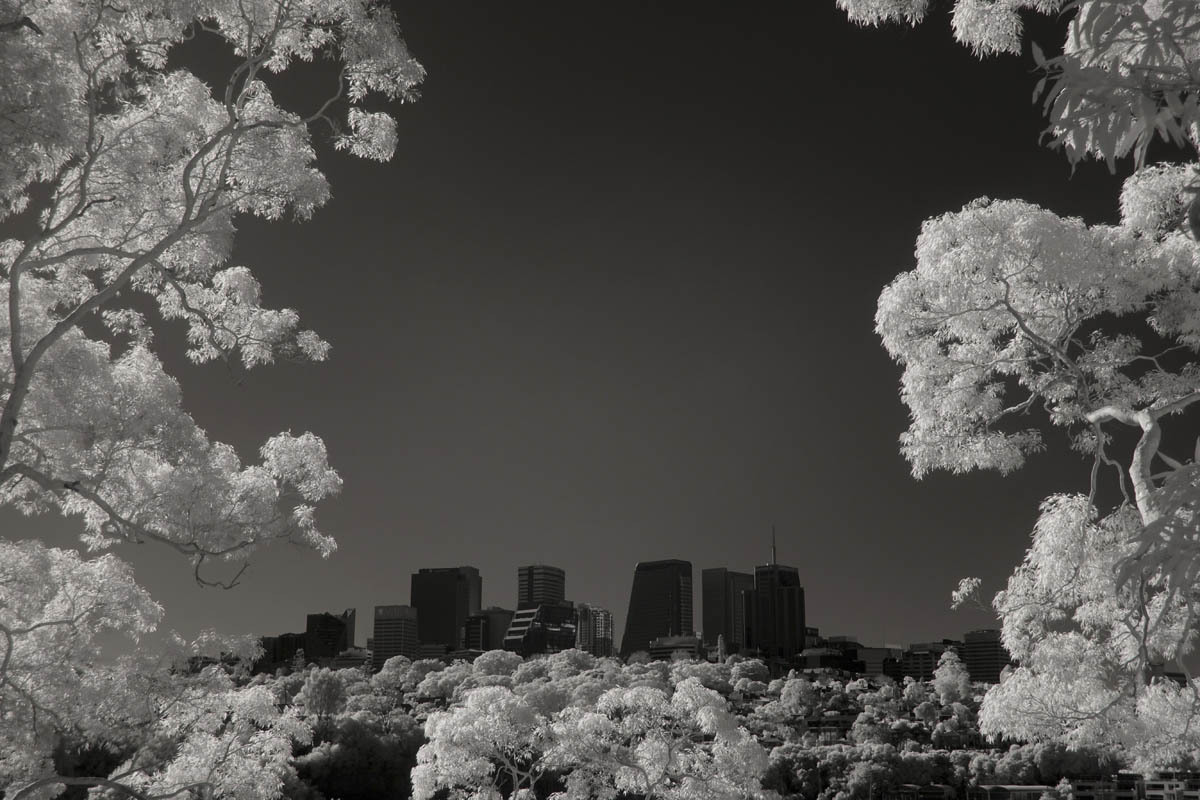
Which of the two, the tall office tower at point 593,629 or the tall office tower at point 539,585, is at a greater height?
the tall office tower at point 539,585

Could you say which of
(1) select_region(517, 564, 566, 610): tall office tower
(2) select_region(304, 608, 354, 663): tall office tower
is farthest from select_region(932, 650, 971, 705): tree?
(1) select_region(517, 564, 566, 610): tall office tower

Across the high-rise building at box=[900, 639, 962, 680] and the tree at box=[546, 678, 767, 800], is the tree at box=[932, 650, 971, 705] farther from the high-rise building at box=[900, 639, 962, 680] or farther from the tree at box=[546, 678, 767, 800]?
the tree at box=[546, 678, 767, 800]

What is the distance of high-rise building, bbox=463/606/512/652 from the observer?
267ft

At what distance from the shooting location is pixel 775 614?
3189 inches

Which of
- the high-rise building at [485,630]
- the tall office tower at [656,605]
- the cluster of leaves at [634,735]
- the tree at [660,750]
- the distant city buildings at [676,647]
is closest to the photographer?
the tree at [660,750]

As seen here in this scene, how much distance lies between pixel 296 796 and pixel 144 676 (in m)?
15.3

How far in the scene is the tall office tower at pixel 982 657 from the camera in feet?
151

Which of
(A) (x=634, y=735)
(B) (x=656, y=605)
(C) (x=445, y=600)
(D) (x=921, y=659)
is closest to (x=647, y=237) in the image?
(A) (x=634, y=735)

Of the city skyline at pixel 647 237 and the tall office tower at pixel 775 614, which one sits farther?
the tall office tower at pixel 775 614

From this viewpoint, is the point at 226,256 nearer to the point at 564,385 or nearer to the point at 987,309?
the point at 987,309

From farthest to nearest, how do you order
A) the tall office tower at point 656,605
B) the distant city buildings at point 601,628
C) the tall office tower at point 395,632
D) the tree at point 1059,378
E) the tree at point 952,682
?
the tall office tower at point 656,605 < the tall office tower at point 395,632 < the distant city buildings at point 601,628 < the tree at point 952,682 < the tree at point 1059,378

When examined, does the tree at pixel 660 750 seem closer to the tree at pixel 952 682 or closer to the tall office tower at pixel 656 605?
the tree at pixel 952 682

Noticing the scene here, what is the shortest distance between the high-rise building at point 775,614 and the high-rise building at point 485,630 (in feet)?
64.7

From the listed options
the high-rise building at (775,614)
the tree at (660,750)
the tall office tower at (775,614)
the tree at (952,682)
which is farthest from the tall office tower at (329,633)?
the tree at (660,750)
